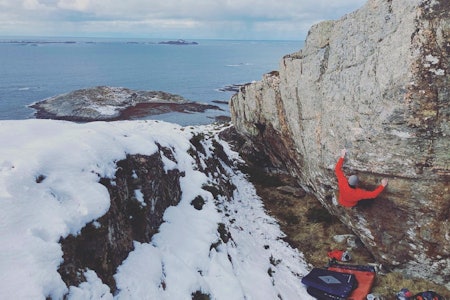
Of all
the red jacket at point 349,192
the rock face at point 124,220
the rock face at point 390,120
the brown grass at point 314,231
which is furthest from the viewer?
the red jacket at point 349,192

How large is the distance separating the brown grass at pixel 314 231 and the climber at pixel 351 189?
2727 millimetres

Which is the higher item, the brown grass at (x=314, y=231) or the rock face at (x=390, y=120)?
the rock face at (x=390, y=120)

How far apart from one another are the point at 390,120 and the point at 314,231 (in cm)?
749

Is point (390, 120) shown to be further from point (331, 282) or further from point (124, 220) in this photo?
point (124, 220)

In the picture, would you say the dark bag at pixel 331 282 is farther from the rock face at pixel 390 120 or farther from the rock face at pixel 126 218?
the rock face at pixel 126 218

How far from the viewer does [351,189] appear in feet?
43.5

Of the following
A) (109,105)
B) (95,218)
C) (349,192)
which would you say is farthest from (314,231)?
(109,105)

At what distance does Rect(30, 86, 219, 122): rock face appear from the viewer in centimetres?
5822

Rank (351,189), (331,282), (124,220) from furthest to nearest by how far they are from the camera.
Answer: (351,189), (331,282), (124,220)

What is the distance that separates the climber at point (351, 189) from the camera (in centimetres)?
1268

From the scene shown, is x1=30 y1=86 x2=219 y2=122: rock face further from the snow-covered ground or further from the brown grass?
the snow-covered ground

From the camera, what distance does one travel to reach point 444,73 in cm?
1041

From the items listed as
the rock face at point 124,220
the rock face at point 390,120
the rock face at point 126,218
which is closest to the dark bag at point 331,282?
the rock face at point 390,120

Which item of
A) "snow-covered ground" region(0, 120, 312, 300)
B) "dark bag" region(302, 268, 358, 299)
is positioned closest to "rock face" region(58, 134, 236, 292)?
"snow-covered ground" region(0, 120, 312, 300)
